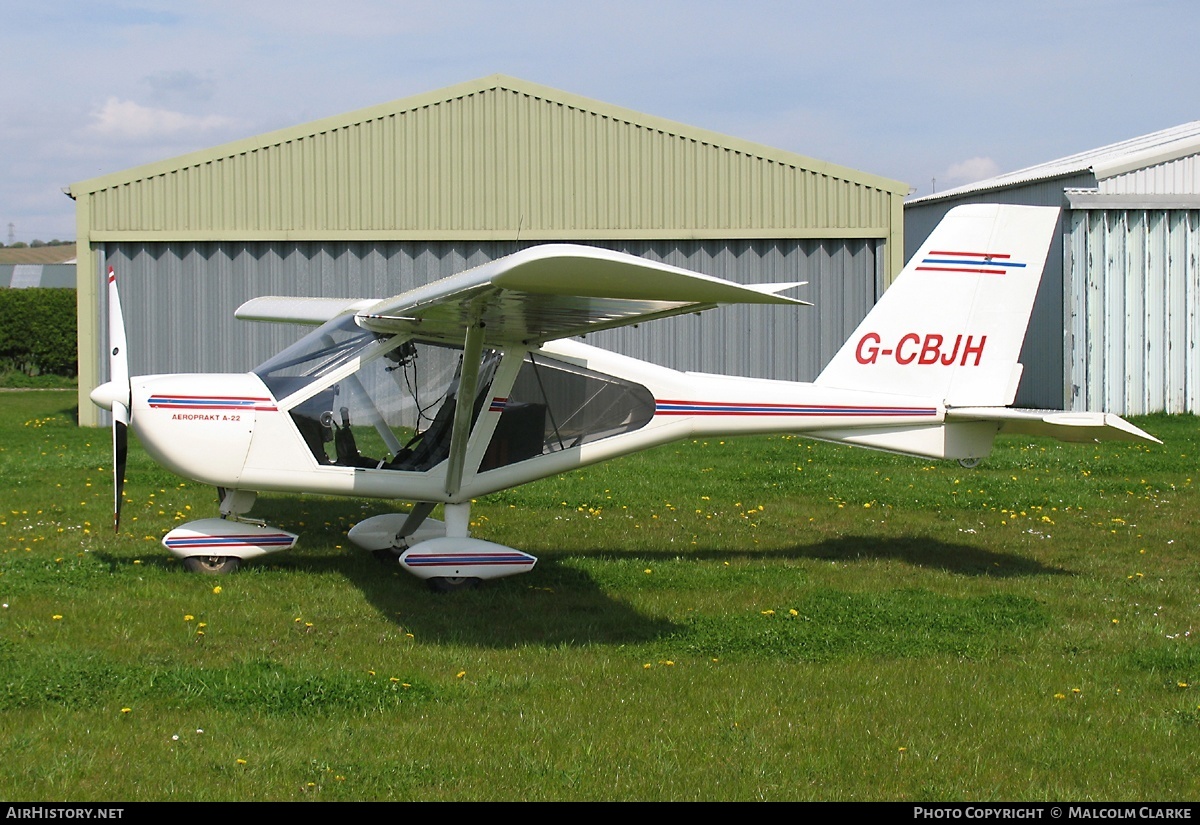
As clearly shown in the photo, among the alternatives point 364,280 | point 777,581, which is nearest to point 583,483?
point 777,581

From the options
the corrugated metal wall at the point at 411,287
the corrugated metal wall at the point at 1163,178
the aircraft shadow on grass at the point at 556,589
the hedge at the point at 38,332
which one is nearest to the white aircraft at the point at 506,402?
the aircraft shadow on grass at the point at 556,589

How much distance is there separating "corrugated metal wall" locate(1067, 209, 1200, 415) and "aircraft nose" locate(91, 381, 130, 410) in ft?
51.6

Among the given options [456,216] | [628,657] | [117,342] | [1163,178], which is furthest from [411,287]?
[628,657]

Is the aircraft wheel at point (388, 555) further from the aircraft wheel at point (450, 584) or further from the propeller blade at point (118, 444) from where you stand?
the propeller blade at point (118, 444)

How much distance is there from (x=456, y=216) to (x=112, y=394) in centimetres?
1096

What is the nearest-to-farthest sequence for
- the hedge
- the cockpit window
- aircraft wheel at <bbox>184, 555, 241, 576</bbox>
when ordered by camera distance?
1. the cockpit window
2. aircraft wheel at <bbox>184, 555, 241, 576</bbox>
3. the hedge

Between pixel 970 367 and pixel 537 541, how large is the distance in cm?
357

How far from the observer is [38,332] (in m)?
31.9

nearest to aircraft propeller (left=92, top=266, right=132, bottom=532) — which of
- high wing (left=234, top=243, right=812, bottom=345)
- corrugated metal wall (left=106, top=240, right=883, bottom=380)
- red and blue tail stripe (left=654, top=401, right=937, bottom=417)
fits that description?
high wing (left=234, top=243, right=812, bottom=345)

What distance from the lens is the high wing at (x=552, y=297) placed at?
5129mm

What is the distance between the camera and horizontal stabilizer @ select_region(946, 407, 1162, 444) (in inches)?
295

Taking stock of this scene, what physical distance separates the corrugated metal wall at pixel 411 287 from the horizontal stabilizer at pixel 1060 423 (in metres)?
9.80

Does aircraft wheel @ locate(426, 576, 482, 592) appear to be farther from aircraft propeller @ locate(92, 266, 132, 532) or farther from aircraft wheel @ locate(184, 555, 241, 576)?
aircraft propeller @ locate(92, 266, 132, 532)

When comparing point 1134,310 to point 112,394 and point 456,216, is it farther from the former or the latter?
point 112,394
